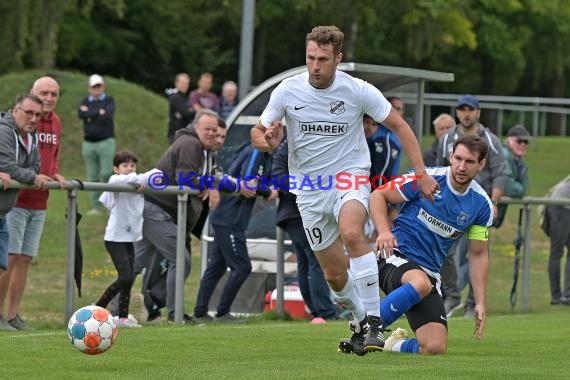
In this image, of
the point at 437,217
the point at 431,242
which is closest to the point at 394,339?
the point at 431,242

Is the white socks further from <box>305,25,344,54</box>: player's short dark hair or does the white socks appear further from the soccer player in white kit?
<box>305,25,344,54</box>: player's short dark hair

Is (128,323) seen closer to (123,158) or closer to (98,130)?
(123,158)

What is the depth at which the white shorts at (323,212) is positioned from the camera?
33.9ft

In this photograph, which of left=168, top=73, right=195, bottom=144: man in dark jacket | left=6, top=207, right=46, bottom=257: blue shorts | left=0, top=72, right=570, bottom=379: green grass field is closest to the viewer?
left=0, top=72, right=570, bottom=379: green grass field

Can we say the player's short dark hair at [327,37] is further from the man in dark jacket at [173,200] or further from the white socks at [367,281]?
the man in dark jacket at [173,200]

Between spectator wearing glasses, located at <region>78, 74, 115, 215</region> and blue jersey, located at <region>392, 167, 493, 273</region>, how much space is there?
40.0 ft

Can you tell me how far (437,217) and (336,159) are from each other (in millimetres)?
990

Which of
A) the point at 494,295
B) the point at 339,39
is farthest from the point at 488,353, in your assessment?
the point at 494,295

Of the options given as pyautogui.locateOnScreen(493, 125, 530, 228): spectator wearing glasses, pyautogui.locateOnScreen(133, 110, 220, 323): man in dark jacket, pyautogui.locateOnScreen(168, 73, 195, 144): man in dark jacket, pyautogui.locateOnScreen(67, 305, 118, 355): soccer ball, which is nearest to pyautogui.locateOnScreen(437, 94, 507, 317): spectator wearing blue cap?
pyautogui.locateOnScreen(493, 125, 530, 228): spectator wearing glasses

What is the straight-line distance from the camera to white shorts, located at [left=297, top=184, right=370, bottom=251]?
10328 millimetres

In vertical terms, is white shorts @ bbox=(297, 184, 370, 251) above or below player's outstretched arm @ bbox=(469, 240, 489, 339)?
above

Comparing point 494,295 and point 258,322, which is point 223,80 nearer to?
point 494,295

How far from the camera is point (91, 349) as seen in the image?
9.23 m

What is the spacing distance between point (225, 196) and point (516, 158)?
168 inches
